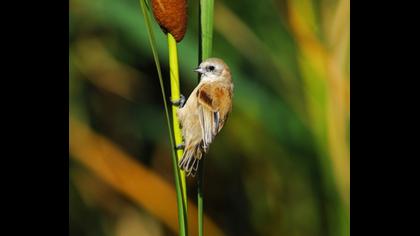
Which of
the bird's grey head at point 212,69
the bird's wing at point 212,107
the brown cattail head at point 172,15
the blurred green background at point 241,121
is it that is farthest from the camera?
the blurred green background at point 241,121

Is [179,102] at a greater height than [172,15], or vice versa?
[172,15]

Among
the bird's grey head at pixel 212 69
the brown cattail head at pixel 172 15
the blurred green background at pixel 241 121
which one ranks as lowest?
the blurred green background at pixel 241 121

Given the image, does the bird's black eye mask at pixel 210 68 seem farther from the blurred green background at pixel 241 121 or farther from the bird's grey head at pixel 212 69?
the blurred green background at pixel 241 121

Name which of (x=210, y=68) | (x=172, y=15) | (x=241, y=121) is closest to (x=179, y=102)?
(x=210, y=68)

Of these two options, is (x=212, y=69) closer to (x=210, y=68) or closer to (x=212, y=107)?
(x=210, y=68)

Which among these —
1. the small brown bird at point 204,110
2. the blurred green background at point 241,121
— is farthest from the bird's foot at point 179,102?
the blurred green background at point 241,121
